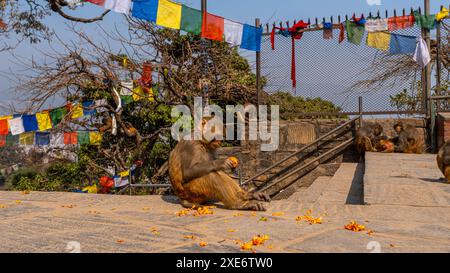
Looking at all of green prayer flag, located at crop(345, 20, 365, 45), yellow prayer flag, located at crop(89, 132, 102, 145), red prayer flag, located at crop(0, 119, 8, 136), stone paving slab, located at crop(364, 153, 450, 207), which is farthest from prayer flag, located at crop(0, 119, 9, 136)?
green prayer flag, located at crop(345, 20, 365, 45)

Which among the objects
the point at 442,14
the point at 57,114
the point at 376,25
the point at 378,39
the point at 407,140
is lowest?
the point at 407,140

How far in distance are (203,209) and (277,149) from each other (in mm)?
5755

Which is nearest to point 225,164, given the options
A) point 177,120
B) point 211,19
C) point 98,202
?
point 98,202

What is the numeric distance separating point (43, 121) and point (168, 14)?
154 inches

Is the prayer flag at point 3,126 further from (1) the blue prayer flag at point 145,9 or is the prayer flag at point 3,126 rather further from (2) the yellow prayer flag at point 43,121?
(1) the blue prayer flag at point 145,9

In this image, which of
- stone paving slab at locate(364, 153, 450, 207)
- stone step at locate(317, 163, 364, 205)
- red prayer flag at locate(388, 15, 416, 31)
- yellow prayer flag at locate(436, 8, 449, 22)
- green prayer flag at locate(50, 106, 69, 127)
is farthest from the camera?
green prayer flag at locate(50, 106, 69, 127)

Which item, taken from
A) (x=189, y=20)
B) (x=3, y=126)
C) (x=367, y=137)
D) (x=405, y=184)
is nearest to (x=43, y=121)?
(x=3, y=126)

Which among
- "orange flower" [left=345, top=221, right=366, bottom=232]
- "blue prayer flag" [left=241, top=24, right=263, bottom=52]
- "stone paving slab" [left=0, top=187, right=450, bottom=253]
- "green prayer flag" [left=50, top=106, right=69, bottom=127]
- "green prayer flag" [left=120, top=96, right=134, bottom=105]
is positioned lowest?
"stone paving slab" [left=0, top=187, right=450, bottom=253]

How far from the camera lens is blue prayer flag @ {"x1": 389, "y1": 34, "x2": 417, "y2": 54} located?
1009cm

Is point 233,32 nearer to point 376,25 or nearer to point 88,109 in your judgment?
point 376,25

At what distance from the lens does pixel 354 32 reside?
1015cm

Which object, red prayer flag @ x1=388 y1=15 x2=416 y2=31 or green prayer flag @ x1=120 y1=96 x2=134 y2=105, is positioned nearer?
red prayer flag @ x1=388 y1=15 x2=416 y2=31

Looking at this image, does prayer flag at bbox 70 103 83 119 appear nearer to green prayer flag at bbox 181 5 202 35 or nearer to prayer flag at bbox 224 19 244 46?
green prayer flag at bbox 181 5 202 35

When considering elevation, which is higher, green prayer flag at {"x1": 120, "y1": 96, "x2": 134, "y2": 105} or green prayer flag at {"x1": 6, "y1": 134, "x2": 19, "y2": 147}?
green prayer flag at {"x1": 120, "y1": 96, "x2": 134, "y2": 105}
